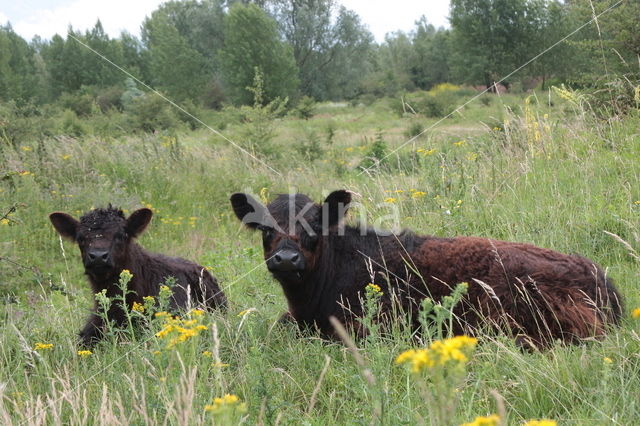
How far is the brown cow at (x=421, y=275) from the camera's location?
403cm

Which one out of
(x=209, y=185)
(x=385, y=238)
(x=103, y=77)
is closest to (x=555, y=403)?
(x=385, y=238)

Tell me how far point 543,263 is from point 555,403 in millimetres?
1488

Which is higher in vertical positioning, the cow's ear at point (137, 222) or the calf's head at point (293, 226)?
the cow's ear at point (137, 222)

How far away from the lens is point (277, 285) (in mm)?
6238

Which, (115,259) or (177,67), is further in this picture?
(177,67)

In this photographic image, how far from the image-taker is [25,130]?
12.7 metres

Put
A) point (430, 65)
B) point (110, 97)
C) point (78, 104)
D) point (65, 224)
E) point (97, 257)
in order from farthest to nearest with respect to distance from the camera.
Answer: point (430, 65) < point (110, 97) < point (78, 104) < point (65, 224) < point (97, 257)

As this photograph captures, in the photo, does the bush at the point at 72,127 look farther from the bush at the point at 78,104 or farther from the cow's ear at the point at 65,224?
the bush at the point at 78,104

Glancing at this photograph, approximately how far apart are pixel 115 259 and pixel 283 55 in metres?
41.5

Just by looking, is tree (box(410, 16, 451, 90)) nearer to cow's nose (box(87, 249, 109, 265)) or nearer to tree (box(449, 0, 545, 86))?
tree (box(449, 0, 545, 86))

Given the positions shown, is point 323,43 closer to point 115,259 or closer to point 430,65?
point 430,65

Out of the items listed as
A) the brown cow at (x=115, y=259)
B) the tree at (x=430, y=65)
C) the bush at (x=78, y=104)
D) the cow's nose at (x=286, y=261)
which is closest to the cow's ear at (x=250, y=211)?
the cow's nose at (x=286, y=261)

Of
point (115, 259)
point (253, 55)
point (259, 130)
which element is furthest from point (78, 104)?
point (115, 259)

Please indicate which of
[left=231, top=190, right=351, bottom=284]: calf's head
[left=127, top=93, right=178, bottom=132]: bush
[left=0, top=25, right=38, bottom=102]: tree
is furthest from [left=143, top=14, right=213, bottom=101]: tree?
[left=231, top=190, right=351, bottom=284]: calf's head
